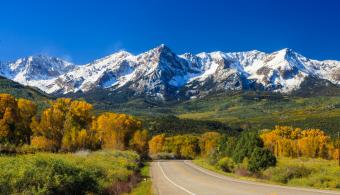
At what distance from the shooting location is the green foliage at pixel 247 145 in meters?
54.9

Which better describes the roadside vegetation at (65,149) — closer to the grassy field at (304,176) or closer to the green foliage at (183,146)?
the grassy field at (304,176)

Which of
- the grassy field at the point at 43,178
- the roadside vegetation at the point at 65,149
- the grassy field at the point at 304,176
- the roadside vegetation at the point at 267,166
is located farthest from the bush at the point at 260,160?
the grassy field at the point at 43,178

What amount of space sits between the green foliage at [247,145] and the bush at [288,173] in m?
9.78


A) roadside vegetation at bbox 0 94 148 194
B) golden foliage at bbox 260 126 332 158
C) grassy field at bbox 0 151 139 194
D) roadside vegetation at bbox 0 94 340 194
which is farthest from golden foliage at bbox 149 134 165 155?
grassy field at bbox 0 151 139 194

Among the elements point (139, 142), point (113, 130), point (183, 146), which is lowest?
point (139, 142)

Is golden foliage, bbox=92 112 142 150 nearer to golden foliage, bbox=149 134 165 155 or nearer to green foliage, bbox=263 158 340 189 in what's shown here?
golden foliage, bbox=149 134 165 155

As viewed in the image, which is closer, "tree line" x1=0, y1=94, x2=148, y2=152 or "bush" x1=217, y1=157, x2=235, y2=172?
"bush" x1=217, y1=157, x2=235, y2=172

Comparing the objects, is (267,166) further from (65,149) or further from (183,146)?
(183,146)

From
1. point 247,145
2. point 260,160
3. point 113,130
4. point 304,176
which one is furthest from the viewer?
point 113,130

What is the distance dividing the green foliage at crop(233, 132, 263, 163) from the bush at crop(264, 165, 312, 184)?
978cm

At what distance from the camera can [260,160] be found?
165 ft

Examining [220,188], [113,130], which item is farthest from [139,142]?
[220,188]

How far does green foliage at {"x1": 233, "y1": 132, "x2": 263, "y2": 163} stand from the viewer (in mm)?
54869

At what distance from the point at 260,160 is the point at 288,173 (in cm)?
797
